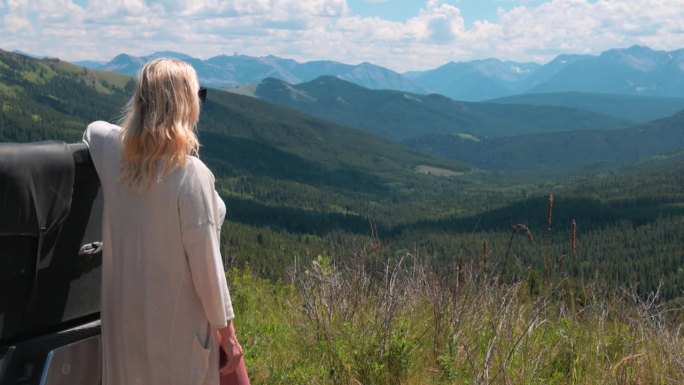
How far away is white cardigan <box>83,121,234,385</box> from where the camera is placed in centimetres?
282

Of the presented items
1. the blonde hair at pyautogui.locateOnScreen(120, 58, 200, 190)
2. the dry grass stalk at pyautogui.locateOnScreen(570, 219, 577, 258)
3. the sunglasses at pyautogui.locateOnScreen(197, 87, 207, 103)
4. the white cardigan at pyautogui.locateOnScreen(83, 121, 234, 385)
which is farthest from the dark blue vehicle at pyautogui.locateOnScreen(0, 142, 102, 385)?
the dry grass stalk at pyautogui.locateOnScreen(570, 219, 577, 258)

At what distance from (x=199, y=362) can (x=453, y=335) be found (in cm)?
168

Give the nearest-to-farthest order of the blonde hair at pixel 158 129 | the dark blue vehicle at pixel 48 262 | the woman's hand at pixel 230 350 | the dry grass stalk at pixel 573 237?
1. the dark blue vehicle at pixel 48 262
2. the blonde hair at pixel 158 129
3. the woman's hand at pixel 230 350
4. the dry grass stalk at pixel 573 237

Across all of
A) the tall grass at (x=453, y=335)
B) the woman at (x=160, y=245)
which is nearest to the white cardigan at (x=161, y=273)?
the woman at (x=160, y=245)

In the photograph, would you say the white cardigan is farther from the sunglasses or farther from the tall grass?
the tall grass

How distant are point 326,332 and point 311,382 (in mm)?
526

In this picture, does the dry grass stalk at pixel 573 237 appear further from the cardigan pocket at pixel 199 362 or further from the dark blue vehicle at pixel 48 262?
the dark blue vehicle at pixel 48 262

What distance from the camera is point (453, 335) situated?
3.90m

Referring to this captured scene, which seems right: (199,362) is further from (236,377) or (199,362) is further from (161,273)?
(161,273)

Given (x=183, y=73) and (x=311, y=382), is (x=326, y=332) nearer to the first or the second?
(x=311, y=382)

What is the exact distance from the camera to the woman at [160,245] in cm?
280

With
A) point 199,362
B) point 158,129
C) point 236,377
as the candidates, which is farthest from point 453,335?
point 158,129

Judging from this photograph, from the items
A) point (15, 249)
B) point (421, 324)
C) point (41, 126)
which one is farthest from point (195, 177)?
point (41, 126)

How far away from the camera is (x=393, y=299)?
3914 mm
